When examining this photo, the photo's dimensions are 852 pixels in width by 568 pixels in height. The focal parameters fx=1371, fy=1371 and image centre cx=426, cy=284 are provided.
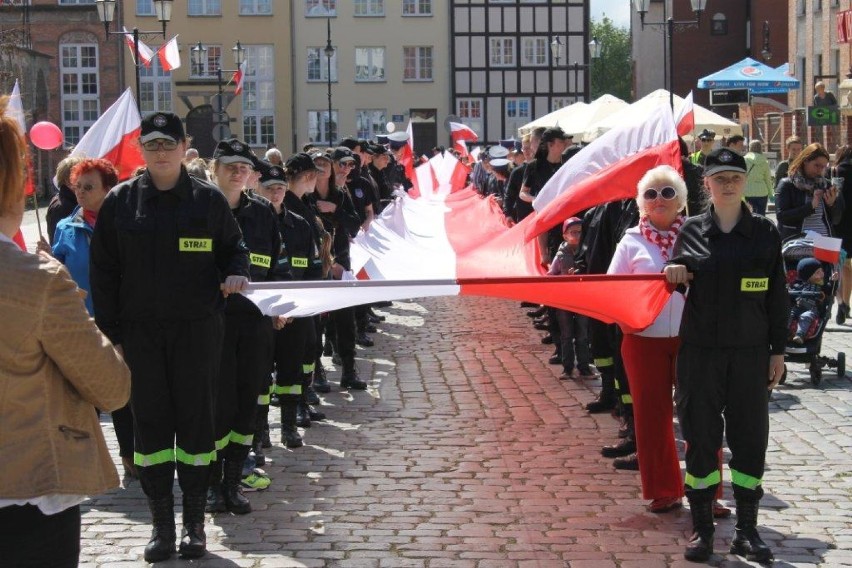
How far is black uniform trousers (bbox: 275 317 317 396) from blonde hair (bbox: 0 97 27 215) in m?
5.61

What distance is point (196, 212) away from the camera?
22.7 ft

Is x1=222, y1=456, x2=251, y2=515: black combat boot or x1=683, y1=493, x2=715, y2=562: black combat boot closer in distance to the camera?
x1=683, y1=493, x2=715, y2=562: black combat boot

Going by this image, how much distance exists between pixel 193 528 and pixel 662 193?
10.6 ft

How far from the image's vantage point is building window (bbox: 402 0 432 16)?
7431 centimetres

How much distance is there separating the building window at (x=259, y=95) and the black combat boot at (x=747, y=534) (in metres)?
67.9

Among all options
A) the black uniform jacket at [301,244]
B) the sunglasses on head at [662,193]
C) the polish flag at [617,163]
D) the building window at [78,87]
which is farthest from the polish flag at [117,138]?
the building window at [78,87]

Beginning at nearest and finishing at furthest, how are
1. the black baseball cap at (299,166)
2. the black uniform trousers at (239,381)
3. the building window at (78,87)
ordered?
the black uniform trousers at (239,381), the black baseball cap at (299,166), the building window at (78,87)

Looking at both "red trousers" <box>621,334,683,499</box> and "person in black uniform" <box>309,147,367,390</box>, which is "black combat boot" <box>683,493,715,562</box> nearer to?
"red trousers" <box>621,334,683,499</box>

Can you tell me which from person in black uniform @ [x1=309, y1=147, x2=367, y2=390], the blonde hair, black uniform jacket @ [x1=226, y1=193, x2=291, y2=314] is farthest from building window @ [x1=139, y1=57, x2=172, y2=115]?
the blonde hair

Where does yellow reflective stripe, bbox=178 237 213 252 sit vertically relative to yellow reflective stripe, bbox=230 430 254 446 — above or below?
above

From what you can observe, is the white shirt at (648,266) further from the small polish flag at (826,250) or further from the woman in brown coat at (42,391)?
the small polish flag at (826,250)

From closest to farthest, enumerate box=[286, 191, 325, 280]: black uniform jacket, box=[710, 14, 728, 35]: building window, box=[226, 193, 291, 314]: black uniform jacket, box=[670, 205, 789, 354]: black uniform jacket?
box=[670, 205, 789, 354]: black uniform jacket → box=[226, 193, 291, 314]: black uniform jacket → box=[286, 191, 325, 280]: black uniform jacket → box=[710, 14, 728, 35]: building window

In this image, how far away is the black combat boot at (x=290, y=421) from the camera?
9898mm

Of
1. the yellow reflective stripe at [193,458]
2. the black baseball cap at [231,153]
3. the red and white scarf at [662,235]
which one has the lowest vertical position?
the yellow reflective stripe at [193,458]
